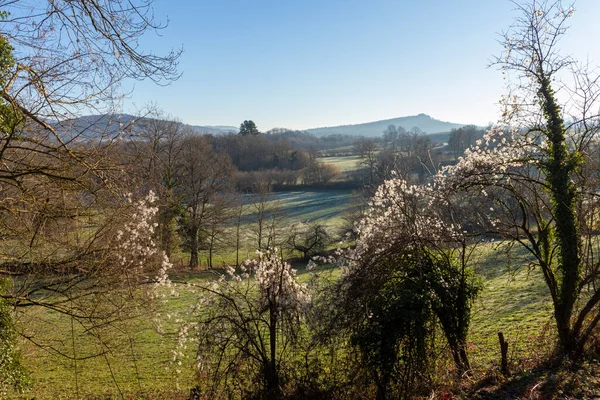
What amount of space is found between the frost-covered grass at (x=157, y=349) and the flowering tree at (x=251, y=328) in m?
1.32

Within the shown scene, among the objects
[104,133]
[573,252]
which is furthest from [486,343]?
[104,133]

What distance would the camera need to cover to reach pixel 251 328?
7.35 meters

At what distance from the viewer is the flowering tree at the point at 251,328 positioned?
7.18 m

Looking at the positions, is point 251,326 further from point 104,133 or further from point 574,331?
point 574,331

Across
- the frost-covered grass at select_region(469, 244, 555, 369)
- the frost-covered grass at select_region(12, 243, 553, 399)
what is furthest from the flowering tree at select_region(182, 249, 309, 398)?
the frost-covered grass at select_region(469, 244, 555, 369)

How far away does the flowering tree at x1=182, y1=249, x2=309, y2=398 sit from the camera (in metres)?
7.18

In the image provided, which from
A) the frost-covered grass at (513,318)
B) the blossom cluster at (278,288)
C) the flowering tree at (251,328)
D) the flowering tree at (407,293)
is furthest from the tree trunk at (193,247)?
the blossom cluster at (278,288)

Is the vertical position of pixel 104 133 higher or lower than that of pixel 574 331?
higher

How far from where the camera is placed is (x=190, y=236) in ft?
90.8

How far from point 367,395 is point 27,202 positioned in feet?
24.3

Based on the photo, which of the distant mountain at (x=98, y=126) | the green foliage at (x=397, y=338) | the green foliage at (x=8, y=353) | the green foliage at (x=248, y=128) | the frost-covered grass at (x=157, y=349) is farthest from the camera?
the green foliage at (x=248, y=128)

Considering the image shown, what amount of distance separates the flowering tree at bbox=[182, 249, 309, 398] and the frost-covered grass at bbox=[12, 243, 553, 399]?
Result: 51.9 inches

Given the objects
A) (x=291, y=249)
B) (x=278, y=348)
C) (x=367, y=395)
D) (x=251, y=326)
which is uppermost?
(x=251, y=326)

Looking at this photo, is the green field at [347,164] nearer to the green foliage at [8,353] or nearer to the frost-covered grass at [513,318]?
the frost-covered grass at [513,318]
